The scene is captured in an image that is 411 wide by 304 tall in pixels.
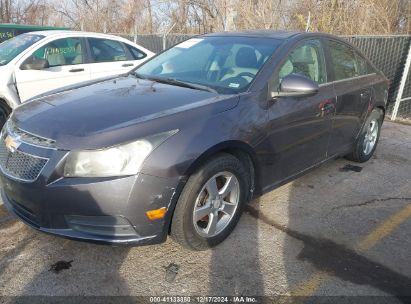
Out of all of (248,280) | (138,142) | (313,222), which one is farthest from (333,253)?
(138,142)

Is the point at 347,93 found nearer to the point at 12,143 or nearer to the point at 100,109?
the point at 100,109

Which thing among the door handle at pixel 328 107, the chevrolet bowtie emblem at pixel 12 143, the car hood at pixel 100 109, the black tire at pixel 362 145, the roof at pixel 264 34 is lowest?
the black tire at pixel 362 145

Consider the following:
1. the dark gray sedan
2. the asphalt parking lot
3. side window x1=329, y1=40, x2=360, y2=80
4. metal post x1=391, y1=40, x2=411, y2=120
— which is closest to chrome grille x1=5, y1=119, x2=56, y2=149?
the dark gray sedan

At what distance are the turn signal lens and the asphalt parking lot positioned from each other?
0.48 metres

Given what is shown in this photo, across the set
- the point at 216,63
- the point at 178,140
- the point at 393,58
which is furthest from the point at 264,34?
the point at 393,58

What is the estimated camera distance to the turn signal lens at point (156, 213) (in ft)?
7.95

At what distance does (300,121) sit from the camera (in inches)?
132

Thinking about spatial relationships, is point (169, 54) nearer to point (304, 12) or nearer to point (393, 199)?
point (393, 199)

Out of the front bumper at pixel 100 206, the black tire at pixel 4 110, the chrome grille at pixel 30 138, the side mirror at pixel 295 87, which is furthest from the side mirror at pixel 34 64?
the side mirror at pixel 295 87

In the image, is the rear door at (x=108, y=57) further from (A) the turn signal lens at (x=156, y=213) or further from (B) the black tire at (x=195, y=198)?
(A) the turn signal lens at (x=156, y=213)

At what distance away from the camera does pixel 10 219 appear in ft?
10.8

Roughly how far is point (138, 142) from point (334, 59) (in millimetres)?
2595

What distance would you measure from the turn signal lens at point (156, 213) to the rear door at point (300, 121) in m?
1.08

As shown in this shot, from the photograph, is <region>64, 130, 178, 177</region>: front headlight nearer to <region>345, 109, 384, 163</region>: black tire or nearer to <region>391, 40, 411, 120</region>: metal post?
<region>345, 109, 384, 163</region>: black tire
